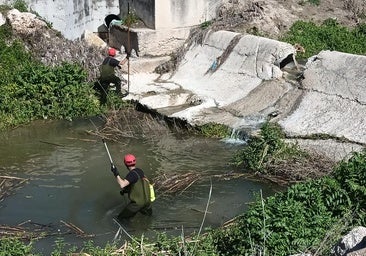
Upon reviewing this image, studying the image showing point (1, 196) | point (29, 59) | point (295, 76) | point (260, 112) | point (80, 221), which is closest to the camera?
point (80, 221)

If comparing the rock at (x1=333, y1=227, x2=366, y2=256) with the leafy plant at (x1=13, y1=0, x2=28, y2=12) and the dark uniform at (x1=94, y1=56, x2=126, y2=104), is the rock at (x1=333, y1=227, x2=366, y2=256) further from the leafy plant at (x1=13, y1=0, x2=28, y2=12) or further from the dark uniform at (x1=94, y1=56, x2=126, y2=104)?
the leafy plant at (x1=13, y1=0, x2=28, y2=12)

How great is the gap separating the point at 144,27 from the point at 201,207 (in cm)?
972

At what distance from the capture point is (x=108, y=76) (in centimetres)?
1576

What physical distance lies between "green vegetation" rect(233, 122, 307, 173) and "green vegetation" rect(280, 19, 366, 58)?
685 cm

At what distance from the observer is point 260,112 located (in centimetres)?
1413

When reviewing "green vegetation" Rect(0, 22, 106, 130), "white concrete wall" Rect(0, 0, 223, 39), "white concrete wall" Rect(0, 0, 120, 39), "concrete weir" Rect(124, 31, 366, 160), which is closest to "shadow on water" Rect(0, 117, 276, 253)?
"green vegetation" Rect(0, 22, 106, 130)

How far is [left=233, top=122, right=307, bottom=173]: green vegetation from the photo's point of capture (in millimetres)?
11617

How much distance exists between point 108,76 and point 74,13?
5103mm

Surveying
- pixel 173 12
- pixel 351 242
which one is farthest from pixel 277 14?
pixel 351 242

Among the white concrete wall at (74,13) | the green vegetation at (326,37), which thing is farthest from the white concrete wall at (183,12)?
the white concrete wall at (74,13)

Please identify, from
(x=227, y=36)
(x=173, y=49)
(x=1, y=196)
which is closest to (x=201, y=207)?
(x=1, y=196)

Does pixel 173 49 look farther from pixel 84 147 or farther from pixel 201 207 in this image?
pixel 201 207

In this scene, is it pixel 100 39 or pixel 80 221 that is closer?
pixel 80 221

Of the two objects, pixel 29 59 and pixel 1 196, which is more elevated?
pixel 29 59
